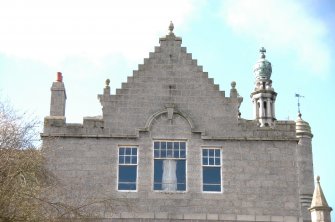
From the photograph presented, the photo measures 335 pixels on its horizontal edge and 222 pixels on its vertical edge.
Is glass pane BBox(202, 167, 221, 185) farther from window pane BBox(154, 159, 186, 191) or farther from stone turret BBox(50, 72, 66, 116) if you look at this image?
stone turret BBox(50, 72, 66, 116)

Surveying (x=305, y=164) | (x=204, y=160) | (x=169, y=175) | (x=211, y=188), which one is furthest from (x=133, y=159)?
→ (x=305, y=164)

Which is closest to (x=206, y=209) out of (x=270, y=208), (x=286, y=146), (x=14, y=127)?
(x=270, y=208)

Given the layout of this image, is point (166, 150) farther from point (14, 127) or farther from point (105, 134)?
point (14, 127)

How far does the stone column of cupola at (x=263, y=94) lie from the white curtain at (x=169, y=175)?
79.8 ft

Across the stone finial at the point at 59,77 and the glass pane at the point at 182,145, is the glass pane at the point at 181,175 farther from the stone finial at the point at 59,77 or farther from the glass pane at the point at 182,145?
the stone finial at the point at 59,77

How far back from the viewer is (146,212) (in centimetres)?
2806

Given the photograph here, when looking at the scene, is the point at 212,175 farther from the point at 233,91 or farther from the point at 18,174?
the point at 18,174

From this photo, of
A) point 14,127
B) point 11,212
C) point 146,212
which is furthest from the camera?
point 146,212

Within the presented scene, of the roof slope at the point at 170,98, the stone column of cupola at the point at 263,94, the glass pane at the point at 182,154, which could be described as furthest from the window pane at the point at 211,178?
the stone column of cupola at the point at 263,94

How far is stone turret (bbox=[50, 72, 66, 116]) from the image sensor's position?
29.8 meters

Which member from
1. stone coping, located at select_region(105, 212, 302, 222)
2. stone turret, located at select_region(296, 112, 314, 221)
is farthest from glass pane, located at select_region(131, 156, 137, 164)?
stone turret, located at select_region(296, 112, 314, 221)

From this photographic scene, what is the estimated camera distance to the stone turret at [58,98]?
29844 mm

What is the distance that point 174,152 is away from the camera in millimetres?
29031

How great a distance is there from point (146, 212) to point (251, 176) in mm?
4633
